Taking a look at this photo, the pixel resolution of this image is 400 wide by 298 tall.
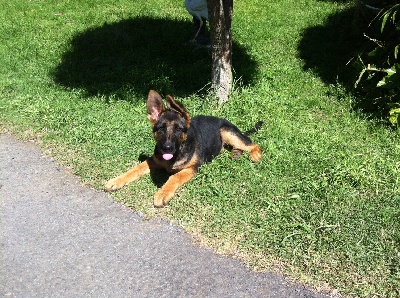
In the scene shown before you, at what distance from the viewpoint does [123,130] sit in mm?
6418

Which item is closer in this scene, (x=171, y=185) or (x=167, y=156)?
(x=167, y=156)

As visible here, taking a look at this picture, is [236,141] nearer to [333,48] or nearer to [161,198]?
[161,198]

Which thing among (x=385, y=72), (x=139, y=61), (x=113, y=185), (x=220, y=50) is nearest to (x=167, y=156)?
(x=113, y=185)

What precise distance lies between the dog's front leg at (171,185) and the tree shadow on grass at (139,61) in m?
2.61

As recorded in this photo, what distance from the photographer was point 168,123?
4.95 meters

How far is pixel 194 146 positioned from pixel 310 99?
2.61m

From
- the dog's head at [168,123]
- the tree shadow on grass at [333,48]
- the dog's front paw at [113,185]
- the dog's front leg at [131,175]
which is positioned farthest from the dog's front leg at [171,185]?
the tree shadow on grass at [333,48]

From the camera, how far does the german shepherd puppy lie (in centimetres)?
493

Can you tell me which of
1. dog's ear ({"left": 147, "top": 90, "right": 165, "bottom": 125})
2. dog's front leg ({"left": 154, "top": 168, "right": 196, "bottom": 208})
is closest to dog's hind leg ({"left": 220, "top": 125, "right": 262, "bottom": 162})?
dog's front leg ({"left": 154, "top": 168, "right": 196, "bottom": 208})

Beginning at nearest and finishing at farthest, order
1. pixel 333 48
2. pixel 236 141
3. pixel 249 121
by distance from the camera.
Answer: pixel 236 141, pixel 249 121, pixel 333 48

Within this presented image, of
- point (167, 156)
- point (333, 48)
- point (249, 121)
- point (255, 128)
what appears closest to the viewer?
point (167, 156)

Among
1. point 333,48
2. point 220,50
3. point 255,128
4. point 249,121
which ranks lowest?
point 333,48

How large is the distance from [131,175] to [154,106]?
0.82m

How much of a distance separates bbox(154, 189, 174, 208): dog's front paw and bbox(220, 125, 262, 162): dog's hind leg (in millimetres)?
1078
